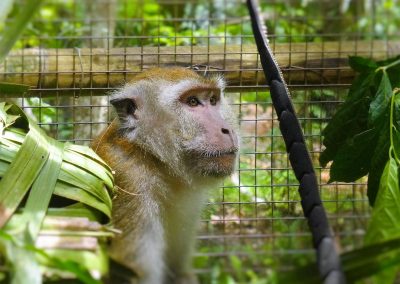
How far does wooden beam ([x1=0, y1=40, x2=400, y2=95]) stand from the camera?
5.70 metres

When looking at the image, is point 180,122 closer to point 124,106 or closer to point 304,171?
point 124,106

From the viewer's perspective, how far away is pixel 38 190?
10.4ft

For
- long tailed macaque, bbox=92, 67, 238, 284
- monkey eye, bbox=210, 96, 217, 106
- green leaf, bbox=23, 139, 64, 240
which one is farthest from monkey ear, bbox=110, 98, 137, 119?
green leaf, bbox=23, 139, 64, 240

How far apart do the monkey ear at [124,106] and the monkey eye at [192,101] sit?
1.24 ft

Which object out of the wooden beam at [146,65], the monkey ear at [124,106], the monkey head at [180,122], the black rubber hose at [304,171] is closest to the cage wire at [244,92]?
the wooden beam at [146,65]

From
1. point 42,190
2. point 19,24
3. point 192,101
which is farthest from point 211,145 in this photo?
point 19,24

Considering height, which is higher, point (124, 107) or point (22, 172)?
point (124, 107)

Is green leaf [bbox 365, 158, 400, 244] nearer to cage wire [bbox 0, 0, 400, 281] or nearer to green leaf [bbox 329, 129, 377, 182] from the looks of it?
green leaf [bbox 329, 129, 377, 182]

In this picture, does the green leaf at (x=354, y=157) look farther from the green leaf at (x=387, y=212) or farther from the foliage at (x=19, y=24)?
the foliage at (x=19, y=24)

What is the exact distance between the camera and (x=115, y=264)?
2.83 m

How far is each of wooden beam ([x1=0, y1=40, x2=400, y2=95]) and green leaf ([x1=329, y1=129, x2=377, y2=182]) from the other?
175cm

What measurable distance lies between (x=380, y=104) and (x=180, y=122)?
1322 millimetres

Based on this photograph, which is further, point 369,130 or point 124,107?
point 124,107

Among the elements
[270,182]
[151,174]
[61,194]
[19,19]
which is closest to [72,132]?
[270,182]
